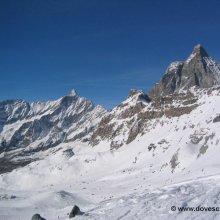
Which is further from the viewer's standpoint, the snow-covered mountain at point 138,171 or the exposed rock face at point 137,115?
the exposed rock face at point 137,115

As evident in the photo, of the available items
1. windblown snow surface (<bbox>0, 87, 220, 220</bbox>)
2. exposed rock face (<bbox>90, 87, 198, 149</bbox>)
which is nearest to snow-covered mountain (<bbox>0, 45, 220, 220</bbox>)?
windblown snow surface (<bbox>0, 87, 220, 220</bbox>)

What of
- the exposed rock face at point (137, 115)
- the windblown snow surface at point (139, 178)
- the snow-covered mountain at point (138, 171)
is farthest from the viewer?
the exposed rock face at point (137, 115)

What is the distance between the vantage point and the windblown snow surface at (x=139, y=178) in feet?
74.4

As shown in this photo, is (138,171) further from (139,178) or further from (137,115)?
(137,115)

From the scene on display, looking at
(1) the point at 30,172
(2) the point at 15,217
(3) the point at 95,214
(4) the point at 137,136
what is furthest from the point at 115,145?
(3) the point at 95,214

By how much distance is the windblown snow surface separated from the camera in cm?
2269

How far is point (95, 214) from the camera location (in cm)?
2352

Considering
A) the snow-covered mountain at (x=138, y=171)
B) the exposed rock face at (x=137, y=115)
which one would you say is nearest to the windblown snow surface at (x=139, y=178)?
the snow-covered mountain at (x=138, y=171)

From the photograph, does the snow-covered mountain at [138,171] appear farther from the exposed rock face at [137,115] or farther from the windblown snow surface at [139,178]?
the exposed rock face at [137,115]

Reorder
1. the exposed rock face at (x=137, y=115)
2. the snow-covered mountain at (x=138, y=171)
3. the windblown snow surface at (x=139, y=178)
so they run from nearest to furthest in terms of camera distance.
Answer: the windblown snow surface at (x=139, y=178), the snow-covered mountain at (x=138, y=171), the exposed rock face at (x=137, y=115)

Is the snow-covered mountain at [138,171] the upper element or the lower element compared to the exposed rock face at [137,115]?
lower

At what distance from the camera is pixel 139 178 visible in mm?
72250

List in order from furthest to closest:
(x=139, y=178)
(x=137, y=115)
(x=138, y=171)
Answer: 1. (x=137, y=115)
2. (x=138, y=171)
3. (x=139, y=178)

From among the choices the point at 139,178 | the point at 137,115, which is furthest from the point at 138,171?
the point at 137,115
